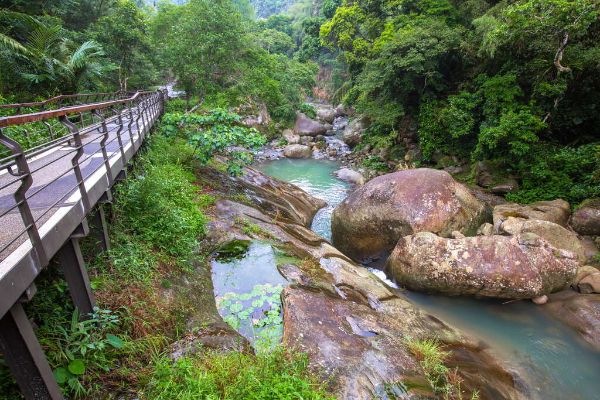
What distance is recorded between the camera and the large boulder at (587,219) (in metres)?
9.45

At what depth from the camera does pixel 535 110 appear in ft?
38.9

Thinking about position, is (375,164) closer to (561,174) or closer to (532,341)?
(561,174)

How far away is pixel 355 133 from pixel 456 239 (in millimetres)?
16767

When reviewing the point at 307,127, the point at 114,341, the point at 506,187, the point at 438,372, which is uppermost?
the point at 114,341

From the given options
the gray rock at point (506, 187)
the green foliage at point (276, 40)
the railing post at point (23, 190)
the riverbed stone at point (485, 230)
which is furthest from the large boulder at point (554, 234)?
the green foliage at point (276, 40)

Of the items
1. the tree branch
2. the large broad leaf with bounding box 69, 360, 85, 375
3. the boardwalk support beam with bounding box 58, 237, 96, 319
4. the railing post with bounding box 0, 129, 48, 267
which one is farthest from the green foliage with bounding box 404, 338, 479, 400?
the tree branch

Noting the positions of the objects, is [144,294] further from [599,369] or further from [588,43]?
[588,43]

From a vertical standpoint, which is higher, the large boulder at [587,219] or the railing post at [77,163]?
the railing post at [77,163]

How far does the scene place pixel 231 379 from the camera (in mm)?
3090

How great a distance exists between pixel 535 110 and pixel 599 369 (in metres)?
9.93

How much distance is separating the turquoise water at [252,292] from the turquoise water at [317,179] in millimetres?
4904

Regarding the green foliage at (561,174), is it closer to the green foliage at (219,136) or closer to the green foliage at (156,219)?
the green foliage at (219,136)

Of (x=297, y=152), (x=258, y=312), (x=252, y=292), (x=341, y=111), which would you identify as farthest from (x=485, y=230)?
(x=341, y=111)

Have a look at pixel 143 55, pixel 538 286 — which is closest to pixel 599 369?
pixel 538 286
